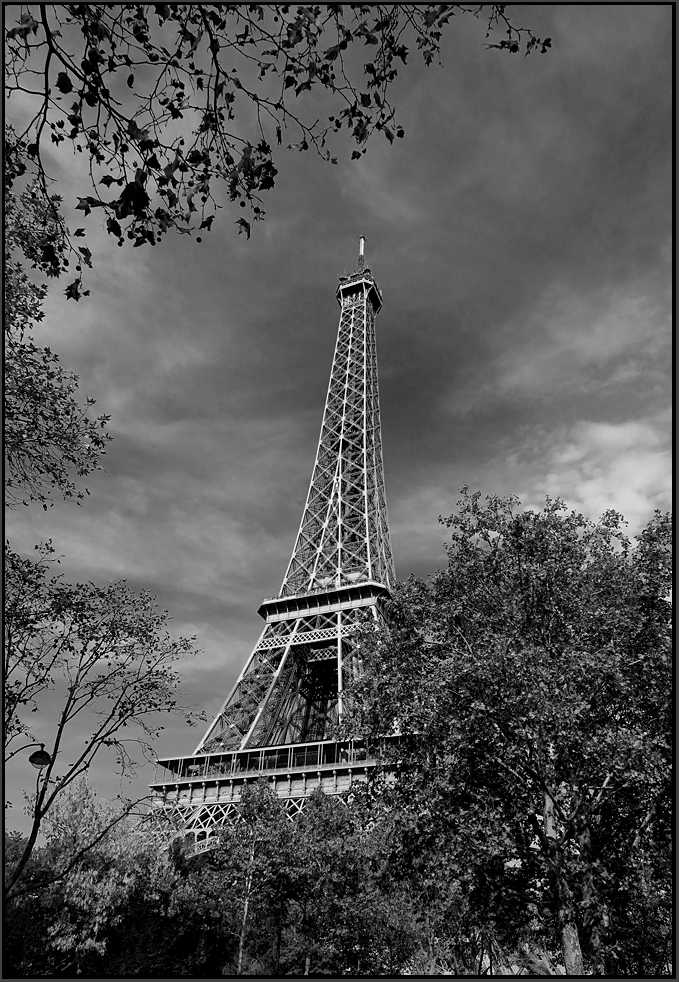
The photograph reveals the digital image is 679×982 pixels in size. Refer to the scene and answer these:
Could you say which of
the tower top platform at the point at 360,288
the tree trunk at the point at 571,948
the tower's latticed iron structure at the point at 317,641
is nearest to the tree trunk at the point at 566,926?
the tree trunk at the point at 571,948

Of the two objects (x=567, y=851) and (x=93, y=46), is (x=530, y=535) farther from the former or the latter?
(x=93, y=46)

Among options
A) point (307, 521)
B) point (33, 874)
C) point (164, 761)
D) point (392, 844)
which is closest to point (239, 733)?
point (164, 761)

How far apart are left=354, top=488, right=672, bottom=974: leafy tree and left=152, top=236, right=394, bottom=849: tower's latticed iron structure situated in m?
4.30

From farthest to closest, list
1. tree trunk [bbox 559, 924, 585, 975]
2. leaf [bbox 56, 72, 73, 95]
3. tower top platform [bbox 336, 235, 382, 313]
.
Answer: tower top platform [bbox 336, 235, 382, 313], tree trunk [bbox 559, 924, 585, 975], leaf [bbox 56, 72, 73, 95]

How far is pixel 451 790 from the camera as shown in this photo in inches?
559

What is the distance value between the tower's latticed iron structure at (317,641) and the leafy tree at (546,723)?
430 cm

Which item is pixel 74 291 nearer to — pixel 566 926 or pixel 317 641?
pixel 566 926

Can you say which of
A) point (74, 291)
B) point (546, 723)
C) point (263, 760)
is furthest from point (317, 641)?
point (74, 291)

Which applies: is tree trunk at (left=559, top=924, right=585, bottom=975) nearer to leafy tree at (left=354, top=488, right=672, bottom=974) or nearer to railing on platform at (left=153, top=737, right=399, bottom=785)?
leafy tree at (left=354, top=488, right=672, bottom=974)

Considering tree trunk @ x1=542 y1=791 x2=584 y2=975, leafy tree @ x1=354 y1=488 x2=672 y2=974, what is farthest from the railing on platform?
tree trunk @ x1=542 y1=791 x2=584 y2=975

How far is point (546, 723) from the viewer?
13.5 meters

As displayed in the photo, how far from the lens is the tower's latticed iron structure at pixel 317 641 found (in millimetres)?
39500

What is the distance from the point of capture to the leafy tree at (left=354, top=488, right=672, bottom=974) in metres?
13.2

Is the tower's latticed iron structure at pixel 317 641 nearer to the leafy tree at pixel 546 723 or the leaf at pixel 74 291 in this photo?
the leafy tree at pixel 546 723
